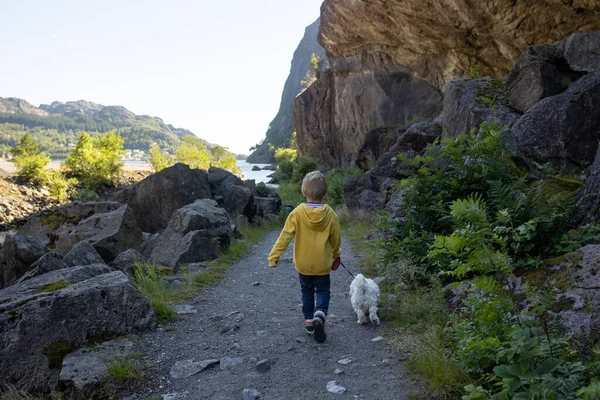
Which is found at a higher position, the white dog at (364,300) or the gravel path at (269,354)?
the white dog at (364,300)

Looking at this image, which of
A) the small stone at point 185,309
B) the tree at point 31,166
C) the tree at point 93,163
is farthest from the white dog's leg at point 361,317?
the tree at point 93,163

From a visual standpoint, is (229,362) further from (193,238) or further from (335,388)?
(193,238)

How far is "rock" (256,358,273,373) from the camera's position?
4.20 m

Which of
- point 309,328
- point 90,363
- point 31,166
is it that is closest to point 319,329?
point 309,328

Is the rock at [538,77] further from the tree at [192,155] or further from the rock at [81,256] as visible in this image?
the tree at [192,155]

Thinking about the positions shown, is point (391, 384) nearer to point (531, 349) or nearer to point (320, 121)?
point (531, 349)

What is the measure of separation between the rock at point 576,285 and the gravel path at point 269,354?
1.35 m

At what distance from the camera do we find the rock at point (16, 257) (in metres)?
9.31

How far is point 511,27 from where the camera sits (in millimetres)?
20188

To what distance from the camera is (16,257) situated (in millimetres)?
9352

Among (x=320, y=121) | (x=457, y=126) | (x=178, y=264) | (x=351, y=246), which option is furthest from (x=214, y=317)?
(x=320, y=121)

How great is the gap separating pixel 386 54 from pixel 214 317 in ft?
95.2

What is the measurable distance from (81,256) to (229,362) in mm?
6282

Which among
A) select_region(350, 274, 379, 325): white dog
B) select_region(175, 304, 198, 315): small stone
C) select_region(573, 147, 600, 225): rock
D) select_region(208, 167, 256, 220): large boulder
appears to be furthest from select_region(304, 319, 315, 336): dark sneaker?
select_region(208, 167, 256, 220): large boulder
